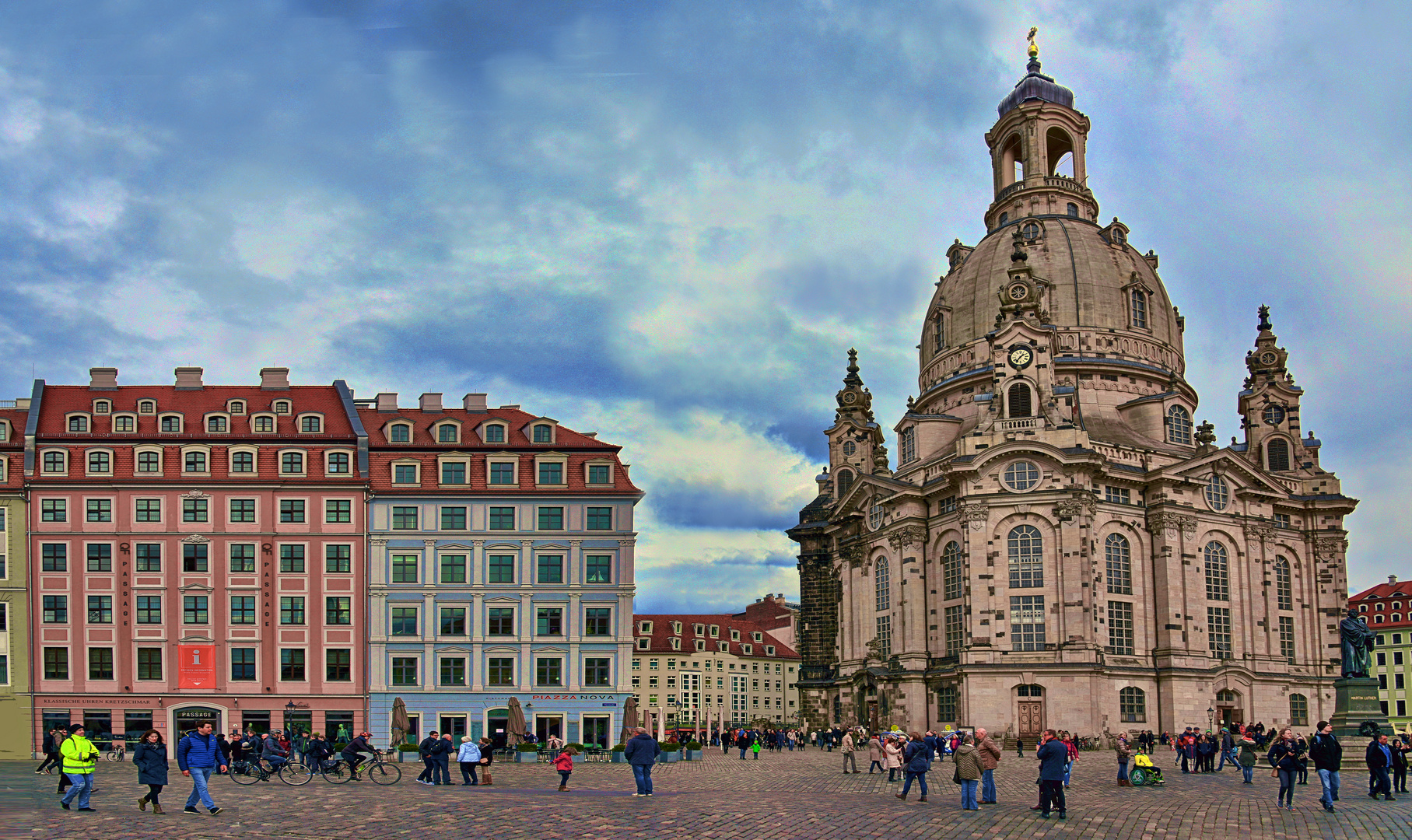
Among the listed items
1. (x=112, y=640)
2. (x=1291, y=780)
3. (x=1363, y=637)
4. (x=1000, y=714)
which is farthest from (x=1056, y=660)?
(x=112, y=640)

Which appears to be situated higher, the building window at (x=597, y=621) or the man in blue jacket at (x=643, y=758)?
the building window at (x=597, y=621)

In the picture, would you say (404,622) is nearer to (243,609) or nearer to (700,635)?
(243,609)

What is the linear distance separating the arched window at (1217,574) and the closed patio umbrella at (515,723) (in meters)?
45.0

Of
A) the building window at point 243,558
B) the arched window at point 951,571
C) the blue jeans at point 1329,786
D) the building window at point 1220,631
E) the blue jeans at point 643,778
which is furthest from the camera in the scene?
the arched window at point 951,571

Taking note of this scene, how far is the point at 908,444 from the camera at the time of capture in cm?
9388

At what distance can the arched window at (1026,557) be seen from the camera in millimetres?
79250

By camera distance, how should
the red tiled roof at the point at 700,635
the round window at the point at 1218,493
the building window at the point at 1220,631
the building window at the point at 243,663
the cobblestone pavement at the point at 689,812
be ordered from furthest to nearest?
the red tiled roof at the point at 700,635, the round window at the point at 1218,493, the building window at the point at 1220,631, the building window at the point at 243,663, the cobblestone pavement at the point at 689,812

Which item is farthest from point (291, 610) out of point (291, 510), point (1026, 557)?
point (1026, 557)

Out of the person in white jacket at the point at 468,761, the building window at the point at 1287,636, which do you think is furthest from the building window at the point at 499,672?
the building window at the point at 1287,636

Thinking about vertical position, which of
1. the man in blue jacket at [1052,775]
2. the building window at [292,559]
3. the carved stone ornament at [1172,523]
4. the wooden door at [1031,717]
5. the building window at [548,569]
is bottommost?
the wooden door at [1031,717]

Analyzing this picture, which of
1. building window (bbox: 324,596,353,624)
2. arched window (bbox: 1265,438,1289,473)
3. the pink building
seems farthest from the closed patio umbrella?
arched window (bbox: 1265,438,1289,473)

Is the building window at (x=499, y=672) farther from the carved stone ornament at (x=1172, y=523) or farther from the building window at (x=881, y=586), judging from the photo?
the carved stone ornament at (x=1172, y=523)

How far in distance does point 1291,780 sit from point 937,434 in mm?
60366

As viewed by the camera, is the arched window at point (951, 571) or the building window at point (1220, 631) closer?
the building window at point (1220, 631)
